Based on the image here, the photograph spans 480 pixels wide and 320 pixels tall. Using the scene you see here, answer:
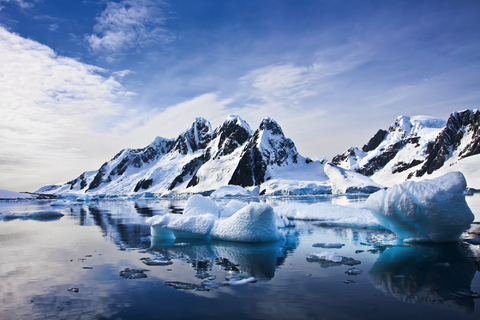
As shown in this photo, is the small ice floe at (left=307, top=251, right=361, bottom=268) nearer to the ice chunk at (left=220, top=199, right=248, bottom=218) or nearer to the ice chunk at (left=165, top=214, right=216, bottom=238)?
the ice chunk at (left=165, top=214, right=216, bottom=238)

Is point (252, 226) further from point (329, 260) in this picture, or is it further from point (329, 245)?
point (329, 260)

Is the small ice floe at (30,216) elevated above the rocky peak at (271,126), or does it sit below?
below

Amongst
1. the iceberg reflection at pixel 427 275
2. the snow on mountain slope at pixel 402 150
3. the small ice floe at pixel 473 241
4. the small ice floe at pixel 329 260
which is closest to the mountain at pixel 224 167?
the small ice floe at pixel 473 241

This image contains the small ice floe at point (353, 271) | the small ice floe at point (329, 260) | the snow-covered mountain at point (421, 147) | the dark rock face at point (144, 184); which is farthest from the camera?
the dark rock face at point (144, 184)

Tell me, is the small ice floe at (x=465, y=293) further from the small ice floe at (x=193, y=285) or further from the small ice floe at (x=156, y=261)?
the small ice floe at (x=156, y=261)

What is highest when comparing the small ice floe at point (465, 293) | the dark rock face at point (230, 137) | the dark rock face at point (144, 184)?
the dark rock face at point (230, 137)

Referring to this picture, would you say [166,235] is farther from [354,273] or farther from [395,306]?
[395,306]

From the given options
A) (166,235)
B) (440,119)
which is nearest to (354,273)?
(166,235)
